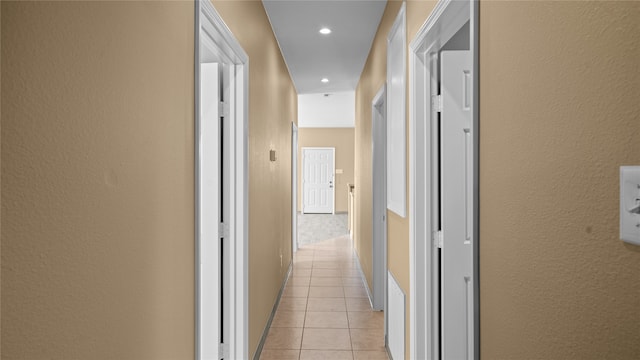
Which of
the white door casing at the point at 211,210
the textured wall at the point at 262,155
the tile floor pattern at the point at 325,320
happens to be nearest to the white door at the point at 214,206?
the white door casing at the point at 211,210

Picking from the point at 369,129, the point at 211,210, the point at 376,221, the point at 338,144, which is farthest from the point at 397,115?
the point at 338,144

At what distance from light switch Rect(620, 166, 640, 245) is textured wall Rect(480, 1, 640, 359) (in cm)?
2

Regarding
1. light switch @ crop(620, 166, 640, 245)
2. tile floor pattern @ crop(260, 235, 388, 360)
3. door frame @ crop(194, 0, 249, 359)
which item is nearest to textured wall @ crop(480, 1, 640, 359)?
light switch @ crop(620, 166, 640, 245)

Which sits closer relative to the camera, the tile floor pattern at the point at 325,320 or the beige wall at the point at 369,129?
the beige wall at the point at 369,129

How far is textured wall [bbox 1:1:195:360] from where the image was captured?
2.15 ft

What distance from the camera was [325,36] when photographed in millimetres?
3883

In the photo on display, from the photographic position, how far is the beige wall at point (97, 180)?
66 cm

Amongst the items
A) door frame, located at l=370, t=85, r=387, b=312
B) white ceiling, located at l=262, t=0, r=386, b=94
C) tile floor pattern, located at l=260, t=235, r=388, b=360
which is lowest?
tile floor pattern, located at l=260, t=235, r=388, b=360

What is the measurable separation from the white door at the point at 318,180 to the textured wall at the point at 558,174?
11.4 metres

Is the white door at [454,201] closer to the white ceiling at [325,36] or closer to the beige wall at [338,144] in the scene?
the white ceiling at [325,36]

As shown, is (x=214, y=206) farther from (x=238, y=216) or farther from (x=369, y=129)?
(x=369, y=129)

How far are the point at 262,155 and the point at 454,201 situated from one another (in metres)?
1.53

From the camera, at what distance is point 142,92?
107 centimetres

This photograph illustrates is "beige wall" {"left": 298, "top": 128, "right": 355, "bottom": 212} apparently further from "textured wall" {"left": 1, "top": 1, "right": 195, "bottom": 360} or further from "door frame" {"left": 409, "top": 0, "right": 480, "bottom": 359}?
"textured wall" {"left": 1, "top": 1, "right": 195, "bottom": 360}
